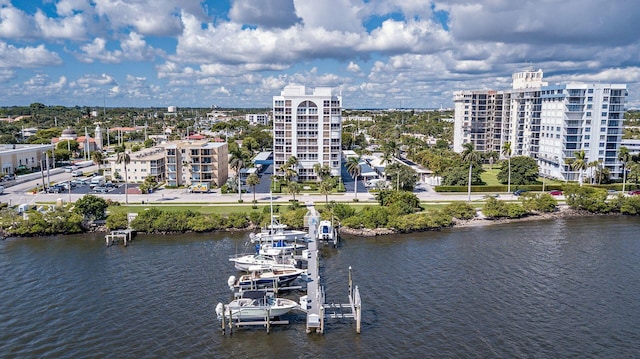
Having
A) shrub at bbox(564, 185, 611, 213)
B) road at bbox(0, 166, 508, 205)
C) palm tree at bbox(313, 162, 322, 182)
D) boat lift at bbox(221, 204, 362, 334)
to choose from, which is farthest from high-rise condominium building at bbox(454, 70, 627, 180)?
boat lift at bbox(221, 204, 362, 334)

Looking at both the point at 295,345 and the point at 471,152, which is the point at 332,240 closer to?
the point at 295,345

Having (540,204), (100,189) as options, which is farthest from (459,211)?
(100,189)

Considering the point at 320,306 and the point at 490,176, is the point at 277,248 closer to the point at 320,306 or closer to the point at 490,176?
the point at 320,306

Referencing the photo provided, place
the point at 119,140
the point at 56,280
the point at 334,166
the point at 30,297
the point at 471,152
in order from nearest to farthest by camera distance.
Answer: the point at 30,297
the point at 56,280
the point at 471,152
the point at 334,166
the point at 119,140

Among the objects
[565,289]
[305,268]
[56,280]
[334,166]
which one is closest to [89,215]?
[56,280]

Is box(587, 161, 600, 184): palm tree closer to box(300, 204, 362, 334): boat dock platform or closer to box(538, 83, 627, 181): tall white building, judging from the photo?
box(538, 83, 627, 181): tall white building

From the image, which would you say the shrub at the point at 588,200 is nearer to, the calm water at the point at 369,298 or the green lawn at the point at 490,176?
the calm water at the point at 369,298
